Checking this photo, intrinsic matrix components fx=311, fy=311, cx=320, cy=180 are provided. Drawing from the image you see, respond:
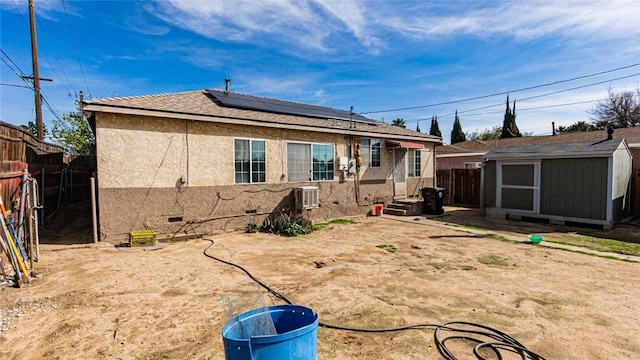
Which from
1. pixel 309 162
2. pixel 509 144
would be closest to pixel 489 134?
pixel 509 144

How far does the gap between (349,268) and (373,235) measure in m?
3.31

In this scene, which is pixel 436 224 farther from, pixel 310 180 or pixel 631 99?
pixel 631 99

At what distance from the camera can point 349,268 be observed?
19.6 ft

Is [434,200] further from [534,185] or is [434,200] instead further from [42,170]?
[42,170]

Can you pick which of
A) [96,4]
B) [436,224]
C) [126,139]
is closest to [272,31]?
[96,4]

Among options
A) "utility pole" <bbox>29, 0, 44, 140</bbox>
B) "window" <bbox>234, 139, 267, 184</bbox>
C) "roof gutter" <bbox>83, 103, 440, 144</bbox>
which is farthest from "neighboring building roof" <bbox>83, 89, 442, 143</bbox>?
"utility pole" <bbox>29, 0, 44, 140</bbox>

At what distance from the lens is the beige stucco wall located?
7.63 metres

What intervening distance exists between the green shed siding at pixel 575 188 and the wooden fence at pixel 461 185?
4730 millimetres

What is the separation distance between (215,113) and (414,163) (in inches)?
371

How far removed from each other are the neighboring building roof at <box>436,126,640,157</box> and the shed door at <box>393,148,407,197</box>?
29.4 ft

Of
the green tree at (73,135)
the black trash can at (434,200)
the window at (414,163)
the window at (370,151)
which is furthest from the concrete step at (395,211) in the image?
the green tree at (73,135)

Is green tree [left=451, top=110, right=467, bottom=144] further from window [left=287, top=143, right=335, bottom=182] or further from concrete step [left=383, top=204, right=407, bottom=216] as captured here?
window [left=287, top=143, right=335, bottom=182]

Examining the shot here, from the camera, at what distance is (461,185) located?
16.2 metres

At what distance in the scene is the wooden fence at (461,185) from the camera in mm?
15586
